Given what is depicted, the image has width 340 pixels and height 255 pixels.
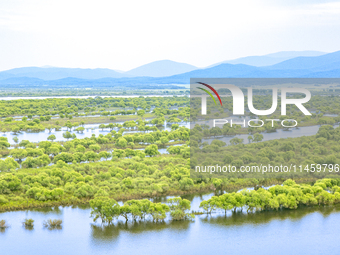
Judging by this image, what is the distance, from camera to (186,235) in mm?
14898

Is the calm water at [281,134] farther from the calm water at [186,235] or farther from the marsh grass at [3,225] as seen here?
the marsh grass at [3,225]

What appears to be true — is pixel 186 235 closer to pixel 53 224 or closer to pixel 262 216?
pixel 262 216

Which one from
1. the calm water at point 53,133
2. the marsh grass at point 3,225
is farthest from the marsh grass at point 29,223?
the calm water at point 53,133

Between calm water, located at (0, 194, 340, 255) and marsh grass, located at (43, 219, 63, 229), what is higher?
marsh grass, located at (43, 219, 63, 229)

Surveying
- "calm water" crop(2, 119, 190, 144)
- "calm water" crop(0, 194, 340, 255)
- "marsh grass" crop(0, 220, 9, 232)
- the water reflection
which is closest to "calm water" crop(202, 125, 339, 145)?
the water reflection

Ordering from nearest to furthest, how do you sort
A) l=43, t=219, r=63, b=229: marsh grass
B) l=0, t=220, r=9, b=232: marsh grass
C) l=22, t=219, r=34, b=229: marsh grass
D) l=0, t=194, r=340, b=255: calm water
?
l=0, t=194, r=340, b=255: calm water
l=0, t=220, r=9, b=232: marsh grass
l=22, t=219, r=34, b=229: marsh grass
l=43, t=219, r=63, b=229: marsh grass

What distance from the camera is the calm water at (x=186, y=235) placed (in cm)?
1411

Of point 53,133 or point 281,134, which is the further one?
point 53,133

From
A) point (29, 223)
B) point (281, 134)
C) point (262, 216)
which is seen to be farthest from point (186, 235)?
point (281, 134)

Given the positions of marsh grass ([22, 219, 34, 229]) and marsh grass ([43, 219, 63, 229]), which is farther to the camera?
marsh grass ([43, 219, 63, 229])

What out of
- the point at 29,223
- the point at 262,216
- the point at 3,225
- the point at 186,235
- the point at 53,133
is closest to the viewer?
the point at 186,235

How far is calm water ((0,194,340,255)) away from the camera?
1411cm

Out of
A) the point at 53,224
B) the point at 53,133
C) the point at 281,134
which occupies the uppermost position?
the point at 281,134

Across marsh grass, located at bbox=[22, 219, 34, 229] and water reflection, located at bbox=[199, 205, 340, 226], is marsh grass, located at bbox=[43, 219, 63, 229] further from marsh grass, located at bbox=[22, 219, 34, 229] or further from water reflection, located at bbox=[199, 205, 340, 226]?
water reflection, located at bbox=[199, 205, 340, 226]
